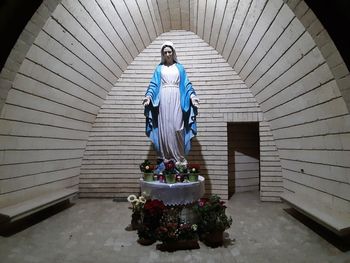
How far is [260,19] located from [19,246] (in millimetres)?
4069

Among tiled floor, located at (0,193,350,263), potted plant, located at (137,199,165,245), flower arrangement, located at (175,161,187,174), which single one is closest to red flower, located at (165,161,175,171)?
flower arrangement, located at (175,161,187,174)

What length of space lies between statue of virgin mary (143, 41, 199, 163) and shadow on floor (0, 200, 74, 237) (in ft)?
6.57

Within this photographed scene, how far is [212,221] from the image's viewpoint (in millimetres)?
3051

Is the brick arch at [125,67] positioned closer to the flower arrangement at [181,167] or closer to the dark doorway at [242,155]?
the dark doorway at [242,155]

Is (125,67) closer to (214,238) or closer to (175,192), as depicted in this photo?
(175,192)

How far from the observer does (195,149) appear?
17.9 feet

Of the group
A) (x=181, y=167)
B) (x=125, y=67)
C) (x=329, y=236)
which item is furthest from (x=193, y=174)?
(x=125, y=67)

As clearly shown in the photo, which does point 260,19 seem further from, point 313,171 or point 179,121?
point 313,171

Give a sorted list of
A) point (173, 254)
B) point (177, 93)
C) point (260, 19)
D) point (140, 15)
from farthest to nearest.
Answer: point (140, 15)
point (177, 93)
point (260, 19)
point (173, 254)

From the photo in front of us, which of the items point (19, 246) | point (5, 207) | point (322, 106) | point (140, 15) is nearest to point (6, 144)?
point (5, 207)

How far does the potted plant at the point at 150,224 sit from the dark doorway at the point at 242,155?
3111mm

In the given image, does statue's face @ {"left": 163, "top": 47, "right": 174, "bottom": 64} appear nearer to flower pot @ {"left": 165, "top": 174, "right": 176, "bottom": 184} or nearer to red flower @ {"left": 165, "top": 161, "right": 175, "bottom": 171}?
red flower @ {"left": 165, "top": 161, "right": 175, "bottom": 171}

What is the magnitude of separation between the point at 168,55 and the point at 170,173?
1815mm

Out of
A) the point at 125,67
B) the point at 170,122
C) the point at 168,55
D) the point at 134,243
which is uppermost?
the point at 125,67
